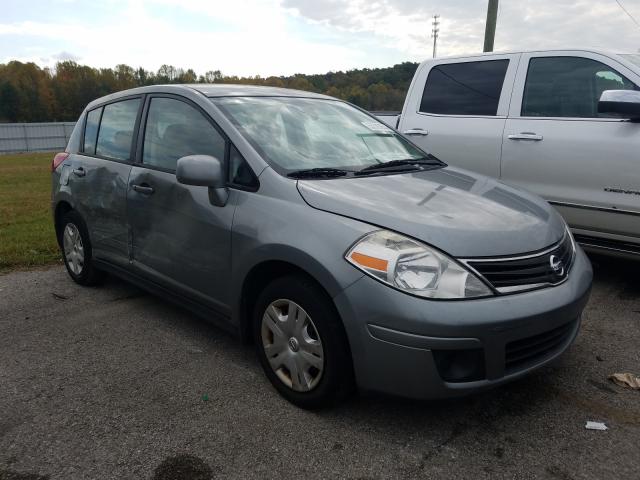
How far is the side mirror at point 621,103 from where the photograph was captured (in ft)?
12.7

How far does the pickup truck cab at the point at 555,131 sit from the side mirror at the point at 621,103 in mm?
13

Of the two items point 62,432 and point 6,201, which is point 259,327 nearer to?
point 62,432

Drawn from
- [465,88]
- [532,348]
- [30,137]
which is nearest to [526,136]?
[465,88]

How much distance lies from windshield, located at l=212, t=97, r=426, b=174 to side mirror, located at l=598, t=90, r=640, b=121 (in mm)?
1348

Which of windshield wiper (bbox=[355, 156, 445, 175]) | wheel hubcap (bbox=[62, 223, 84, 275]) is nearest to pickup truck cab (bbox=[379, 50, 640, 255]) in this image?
windshield wiper (bbox=[355, 156, 445, 175])

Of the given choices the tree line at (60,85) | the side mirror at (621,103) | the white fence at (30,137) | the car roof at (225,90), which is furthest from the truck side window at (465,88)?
the tree line at (60,85)

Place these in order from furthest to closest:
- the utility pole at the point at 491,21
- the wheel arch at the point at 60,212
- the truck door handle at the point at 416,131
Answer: the utility pole at the point at 491,21
the truck door handle at the point at 416,131
the wheel arch at the point at 60,212

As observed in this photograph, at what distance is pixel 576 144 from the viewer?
4.34 m

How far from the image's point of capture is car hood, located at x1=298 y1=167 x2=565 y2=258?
2.47 meters

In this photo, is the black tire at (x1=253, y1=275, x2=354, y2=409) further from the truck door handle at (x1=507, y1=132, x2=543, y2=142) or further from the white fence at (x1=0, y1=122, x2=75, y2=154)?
the white fence at (x1=0, y1=122, x2=75, y2=154)

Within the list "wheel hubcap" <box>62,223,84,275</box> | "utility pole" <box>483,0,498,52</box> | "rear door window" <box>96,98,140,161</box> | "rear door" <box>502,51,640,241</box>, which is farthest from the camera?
"utility pole" <box>483,0,498,52</box>

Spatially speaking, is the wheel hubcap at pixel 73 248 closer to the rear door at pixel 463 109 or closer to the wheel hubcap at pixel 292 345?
the wheel hubcap at pixel 292 345

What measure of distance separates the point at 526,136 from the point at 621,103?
2.83 feet

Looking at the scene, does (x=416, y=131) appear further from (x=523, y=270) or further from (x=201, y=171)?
(x=523, y=270)
